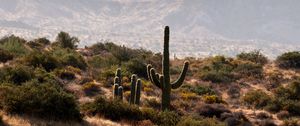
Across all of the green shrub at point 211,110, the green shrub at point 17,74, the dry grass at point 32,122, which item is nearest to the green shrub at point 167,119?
the dry grass at point 32,122

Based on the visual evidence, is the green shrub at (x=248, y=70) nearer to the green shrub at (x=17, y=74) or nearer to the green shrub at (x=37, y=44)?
the green shrub at (x=37, y=44)

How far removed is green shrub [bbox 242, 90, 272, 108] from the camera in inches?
984

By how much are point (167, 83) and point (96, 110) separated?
4.00 m

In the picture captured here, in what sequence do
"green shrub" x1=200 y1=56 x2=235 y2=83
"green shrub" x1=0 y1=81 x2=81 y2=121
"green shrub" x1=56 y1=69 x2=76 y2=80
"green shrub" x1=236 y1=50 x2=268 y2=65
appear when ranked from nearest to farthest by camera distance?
"green shrub" x1=0 y1=81 x2=81 y2=121 → "green shrub" x1=56 y1=69 x2=76 y2=80 → "green shrub" x1=200 y1=56 x2=235 y2=83 → "green shrub" x1=236 y1=50 x2=268 y2=65

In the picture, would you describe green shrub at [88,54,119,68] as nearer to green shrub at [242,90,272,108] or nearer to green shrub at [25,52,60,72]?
green shrub at [25,52,60,72]

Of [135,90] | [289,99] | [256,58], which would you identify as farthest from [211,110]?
[256,58]

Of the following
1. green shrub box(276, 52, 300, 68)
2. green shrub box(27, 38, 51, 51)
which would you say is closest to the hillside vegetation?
green shrub box(276, 52, 300, 68)

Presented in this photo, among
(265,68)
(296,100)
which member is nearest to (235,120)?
(296,100)

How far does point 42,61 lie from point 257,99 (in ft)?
40.2

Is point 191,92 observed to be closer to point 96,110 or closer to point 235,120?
point 235,120

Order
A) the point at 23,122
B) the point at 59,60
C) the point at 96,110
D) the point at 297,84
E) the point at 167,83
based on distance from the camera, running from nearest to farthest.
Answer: the point at 23,122 → the point at 96,110 → the point at 167,83 → the point at 297,84 → the point at 59,60

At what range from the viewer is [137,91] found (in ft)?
66.1

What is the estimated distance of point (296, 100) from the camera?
82.0ft

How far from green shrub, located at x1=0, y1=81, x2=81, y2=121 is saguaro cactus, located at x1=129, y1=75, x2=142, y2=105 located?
5.55 m
